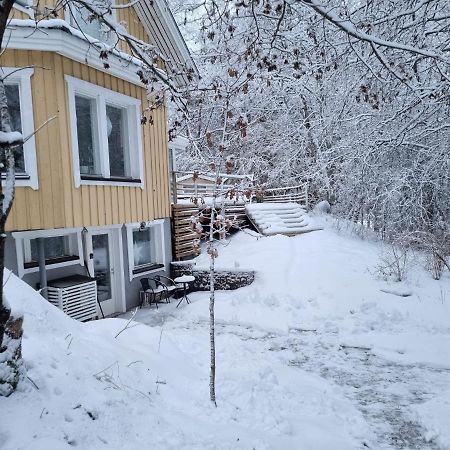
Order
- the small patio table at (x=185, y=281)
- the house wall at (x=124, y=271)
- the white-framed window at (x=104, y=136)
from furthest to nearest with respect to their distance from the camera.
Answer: the small patio table at (x=185, y=281) → the white-framed window at (x=104, y=136) → the house wall at (x=124, y=271)

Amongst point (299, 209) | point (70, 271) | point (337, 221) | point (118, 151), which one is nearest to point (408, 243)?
point (337, 221)

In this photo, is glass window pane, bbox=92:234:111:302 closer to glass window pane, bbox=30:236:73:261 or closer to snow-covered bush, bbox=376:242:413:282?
glass window pane, bbox=30:236:73:261

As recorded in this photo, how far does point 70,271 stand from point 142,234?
2.47 m

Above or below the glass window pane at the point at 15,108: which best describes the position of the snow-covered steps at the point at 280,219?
below

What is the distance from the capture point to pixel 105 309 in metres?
8.98

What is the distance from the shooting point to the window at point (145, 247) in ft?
32.0

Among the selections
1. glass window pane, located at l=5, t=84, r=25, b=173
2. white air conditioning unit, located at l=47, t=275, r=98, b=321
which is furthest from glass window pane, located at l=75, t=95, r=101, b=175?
white air conditioning unit, located at l=47, t=275, r=98, b=321

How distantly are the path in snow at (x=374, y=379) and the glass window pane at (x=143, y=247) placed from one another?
11.9 ft

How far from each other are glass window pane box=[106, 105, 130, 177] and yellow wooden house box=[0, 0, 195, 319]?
2 centimetres

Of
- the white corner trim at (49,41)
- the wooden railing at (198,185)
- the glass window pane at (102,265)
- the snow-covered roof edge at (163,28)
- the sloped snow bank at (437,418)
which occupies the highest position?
the snow-covered roof edge at (163,28)

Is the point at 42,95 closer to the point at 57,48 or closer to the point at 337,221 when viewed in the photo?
the point at 57,48

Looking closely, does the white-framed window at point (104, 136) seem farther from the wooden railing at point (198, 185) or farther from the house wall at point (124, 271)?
the house wall at point (124, 271)

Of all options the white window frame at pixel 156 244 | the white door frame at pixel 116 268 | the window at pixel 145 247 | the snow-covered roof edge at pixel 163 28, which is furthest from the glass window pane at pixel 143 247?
the snow-covered roof edge at pixel 163 28

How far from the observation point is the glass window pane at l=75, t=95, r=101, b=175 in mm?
7730
